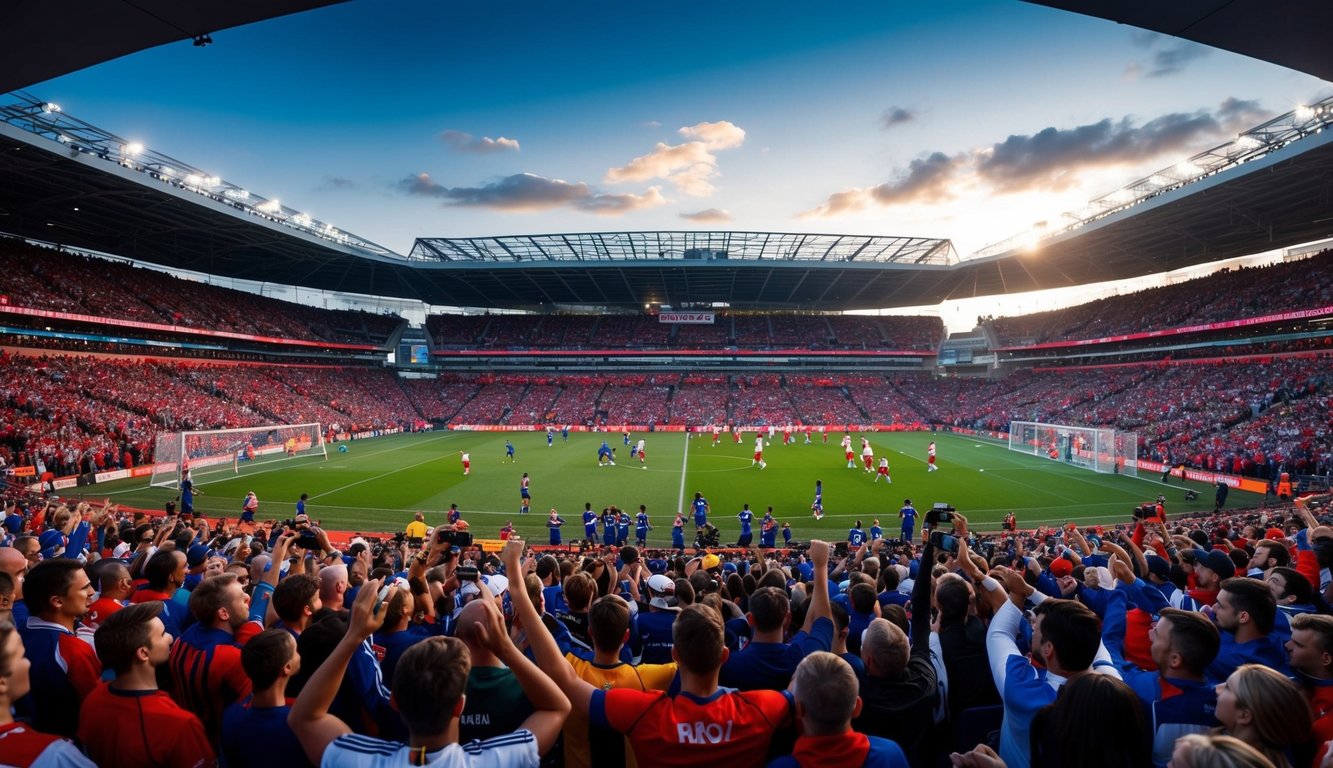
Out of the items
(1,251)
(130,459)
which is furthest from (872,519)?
(1,251)

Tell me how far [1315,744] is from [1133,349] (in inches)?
2466

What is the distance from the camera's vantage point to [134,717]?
279 centimetres

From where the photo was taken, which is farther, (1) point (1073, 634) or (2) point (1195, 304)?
(2) point (1195, 304)

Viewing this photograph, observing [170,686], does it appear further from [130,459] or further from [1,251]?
[1,251]

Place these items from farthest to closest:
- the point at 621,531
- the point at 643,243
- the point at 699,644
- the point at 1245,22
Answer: the point at 643,243 < the point at 621,531 < the point at 1245,22 < the point at 699,644

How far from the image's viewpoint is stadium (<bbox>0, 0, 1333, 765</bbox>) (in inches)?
212

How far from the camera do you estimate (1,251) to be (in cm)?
3638

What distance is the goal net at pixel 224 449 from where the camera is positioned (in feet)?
91.1

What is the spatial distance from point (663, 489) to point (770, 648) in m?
24.2

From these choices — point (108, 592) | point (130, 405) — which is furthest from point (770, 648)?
point (130, 405)

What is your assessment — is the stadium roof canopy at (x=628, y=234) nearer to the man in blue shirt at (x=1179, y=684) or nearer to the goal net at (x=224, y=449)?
the man in blue shirt at (x=1179, y=684)

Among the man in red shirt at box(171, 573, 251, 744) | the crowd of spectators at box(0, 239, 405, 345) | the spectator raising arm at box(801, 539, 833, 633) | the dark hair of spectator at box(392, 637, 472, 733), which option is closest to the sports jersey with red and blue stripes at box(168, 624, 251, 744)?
the man in red shirt at box(171, 573, 251, 744)

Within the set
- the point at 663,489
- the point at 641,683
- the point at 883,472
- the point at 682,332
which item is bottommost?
the point at 663,489

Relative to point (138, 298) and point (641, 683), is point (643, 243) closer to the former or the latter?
point (138, 298)
